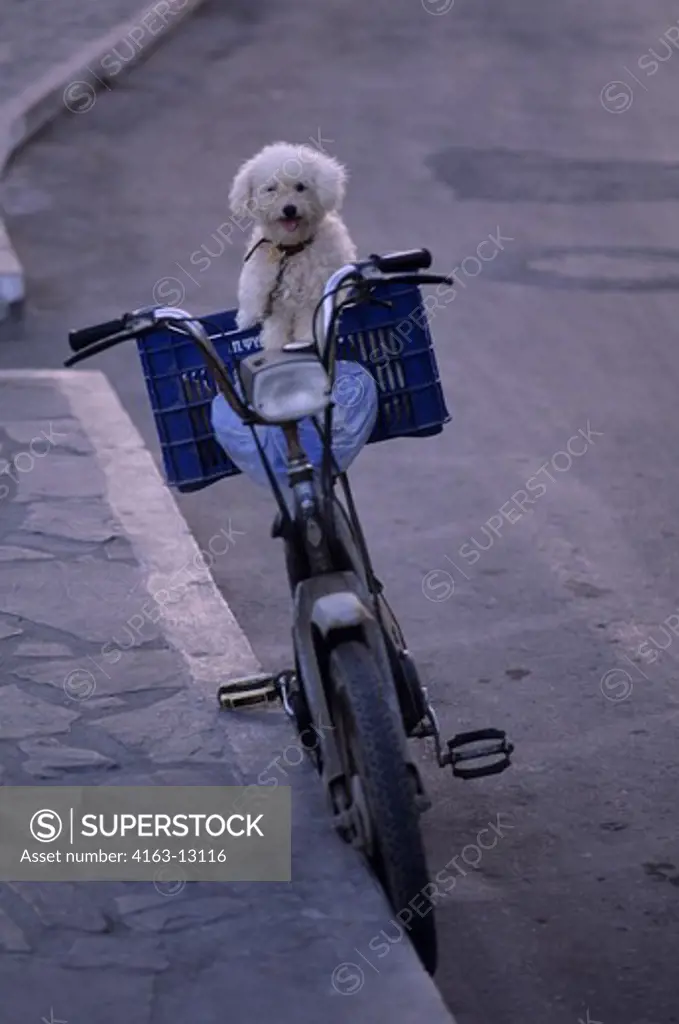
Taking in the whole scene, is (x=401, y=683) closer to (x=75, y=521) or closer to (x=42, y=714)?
(x=42, y=714)

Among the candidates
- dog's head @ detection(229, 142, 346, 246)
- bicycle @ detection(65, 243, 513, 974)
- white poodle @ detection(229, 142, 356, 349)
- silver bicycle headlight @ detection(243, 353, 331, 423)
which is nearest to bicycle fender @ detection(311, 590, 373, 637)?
bicycle @ detection(65, 243, 513, 974)

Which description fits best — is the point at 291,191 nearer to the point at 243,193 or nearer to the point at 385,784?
the point at 243,193

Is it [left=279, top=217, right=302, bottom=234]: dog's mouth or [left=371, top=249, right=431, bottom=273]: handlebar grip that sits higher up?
[left=279, top=217, right=302, bottom=234]: dog's mouth

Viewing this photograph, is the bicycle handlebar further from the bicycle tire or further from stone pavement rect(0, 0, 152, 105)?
stone pavement rect(0, 0, 152, 105)

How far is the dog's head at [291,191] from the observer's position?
509 cm

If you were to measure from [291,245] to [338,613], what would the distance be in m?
1.60

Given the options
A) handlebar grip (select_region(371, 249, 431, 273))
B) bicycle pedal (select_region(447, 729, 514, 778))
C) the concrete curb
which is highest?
the concrete curb

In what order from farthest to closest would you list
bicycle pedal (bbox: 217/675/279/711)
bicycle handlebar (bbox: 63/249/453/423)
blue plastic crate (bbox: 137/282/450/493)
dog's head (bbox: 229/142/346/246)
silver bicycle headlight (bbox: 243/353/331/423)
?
dog's head (bbox: 229/142/346/246), bicycle pedal (bbox: 217/675/279/711), blue plastic crate (bbox: 137/282/450/493), bicycle handlebar (bbox: 63/249/453/423), silver bicycle headlight (bbox: 243/353/331/423)

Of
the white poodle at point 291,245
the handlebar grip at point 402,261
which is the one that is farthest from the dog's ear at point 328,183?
the handlebar grip at point 402,261

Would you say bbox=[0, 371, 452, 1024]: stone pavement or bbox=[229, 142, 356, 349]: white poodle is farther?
bbox=[229, 142, 356, 349]: white poodle

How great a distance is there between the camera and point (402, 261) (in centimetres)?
424

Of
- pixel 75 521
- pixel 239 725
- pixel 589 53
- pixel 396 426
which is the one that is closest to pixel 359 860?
pixel 239 725

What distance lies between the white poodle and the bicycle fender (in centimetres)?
120

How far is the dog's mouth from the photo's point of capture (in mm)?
5098
